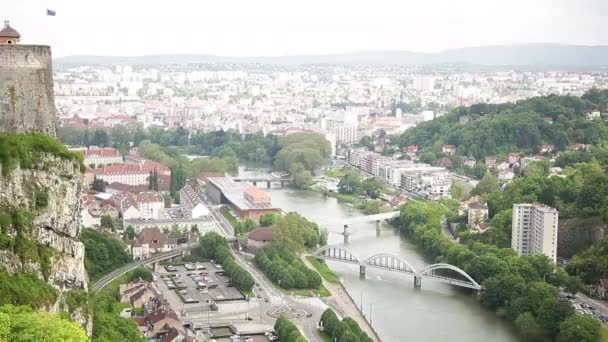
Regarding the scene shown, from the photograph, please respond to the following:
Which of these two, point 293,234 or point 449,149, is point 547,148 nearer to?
point 449,149

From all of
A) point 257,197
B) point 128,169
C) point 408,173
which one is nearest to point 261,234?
point 257,197

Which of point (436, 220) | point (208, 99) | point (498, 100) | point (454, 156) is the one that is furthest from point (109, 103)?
point (436, 220)

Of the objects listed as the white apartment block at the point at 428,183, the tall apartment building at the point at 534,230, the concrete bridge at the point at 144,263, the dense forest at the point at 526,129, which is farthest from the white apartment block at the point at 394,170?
the concrete bridge at the point at 144,263

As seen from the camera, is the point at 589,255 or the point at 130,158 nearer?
the point at 589,255

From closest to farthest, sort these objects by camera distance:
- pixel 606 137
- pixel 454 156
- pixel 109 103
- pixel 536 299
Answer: pixel 536 299 → pixel 606 137 → pixel 454 156 → pixel 109 103

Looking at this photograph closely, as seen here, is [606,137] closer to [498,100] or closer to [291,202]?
[291,202]
